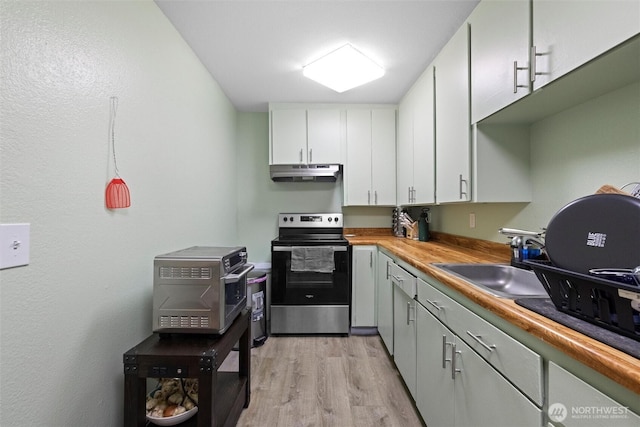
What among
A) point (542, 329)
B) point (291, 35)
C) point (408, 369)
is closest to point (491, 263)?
point (408, 369)

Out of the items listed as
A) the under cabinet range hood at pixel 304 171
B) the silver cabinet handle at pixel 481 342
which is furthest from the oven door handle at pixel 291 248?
the silver cabinet handle at pixel 481 342

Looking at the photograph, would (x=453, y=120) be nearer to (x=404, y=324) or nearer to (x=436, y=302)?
(x=436, y=302)

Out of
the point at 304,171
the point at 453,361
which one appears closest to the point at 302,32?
the point at 304,171

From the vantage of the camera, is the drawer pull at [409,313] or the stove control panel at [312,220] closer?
the drawer pull at [409,313]

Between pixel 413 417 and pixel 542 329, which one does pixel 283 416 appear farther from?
pixel 542 329

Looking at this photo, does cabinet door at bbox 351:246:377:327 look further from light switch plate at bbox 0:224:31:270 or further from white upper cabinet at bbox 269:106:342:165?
light switch plate at bbox 0:224:31:270

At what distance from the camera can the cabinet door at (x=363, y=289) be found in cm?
270

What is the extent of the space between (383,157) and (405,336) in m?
1.86

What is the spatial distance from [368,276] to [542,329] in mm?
2034

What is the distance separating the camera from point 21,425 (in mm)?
824

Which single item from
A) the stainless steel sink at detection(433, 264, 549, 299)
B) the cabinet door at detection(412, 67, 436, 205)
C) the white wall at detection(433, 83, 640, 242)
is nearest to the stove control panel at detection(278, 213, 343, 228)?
the cabinet door at detection(412, 67, 436, 205)

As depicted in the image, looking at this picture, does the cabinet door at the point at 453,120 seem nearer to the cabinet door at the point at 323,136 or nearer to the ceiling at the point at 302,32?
the ceiling at the point at 302,32

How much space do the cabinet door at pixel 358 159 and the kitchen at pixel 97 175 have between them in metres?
1.28

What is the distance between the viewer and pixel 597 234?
79 centimetres
